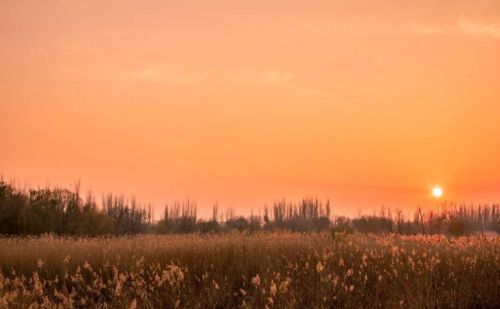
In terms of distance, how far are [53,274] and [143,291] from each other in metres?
3.20

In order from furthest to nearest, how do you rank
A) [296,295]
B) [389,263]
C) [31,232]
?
[31,232] < [389,263] < [296,295]

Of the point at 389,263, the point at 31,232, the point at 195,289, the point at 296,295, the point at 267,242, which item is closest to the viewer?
the point at 296,295

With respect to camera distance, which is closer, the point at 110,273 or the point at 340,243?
the point at 110,273

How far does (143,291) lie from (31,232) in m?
15.3

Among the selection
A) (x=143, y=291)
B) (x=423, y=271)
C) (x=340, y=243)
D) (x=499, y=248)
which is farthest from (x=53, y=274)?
(x=499, y=248)

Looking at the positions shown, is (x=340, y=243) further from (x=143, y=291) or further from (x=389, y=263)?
(x=143, y=291)

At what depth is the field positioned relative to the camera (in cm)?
1193

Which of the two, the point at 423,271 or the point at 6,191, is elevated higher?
the point at 6,191

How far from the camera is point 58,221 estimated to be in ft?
87.9

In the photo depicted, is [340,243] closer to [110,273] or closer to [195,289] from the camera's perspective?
[195,289]

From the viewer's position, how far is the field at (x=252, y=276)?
1193 cm

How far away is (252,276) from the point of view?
13148 mm

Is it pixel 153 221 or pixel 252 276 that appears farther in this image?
pixel 153 221

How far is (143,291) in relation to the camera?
1227 cm
